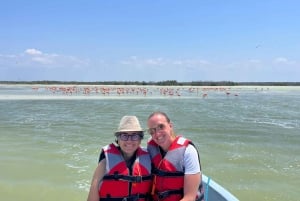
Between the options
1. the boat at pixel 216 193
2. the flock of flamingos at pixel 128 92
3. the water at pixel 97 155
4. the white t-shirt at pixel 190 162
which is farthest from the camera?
the flock of flamingos at pixel 128 92

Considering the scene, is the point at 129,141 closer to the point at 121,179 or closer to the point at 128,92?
the point at 121,179

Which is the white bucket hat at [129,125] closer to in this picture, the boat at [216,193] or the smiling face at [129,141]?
the smiling face at [129,141]

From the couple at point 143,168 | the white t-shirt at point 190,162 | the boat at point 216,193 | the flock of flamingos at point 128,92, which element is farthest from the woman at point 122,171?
the flock of flamingos at point 128,92

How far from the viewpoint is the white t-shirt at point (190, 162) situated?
124 inches

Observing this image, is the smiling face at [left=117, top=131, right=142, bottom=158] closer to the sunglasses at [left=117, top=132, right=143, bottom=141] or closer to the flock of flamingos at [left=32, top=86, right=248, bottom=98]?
the sunglasses at [left=117, top=132, right=143, bottom=141]

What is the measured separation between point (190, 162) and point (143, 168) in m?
0.41

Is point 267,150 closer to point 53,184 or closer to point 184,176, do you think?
point 53,184

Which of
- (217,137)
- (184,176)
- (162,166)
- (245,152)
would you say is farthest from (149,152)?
(217,137)

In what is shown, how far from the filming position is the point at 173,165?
3.23 meters

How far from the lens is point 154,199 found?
11.1ft

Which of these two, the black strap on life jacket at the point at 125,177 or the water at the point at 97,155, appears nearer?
the black strap on life jacket at the point at 125,177

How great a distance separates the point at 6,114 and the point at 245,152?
39.9ft

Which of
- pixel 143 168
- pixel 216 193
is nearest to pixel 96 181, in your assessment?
pixel 143 168

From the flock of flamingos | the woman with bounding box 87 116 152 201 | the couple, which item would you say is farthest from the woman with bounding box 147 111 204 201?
the flock of flamingos
